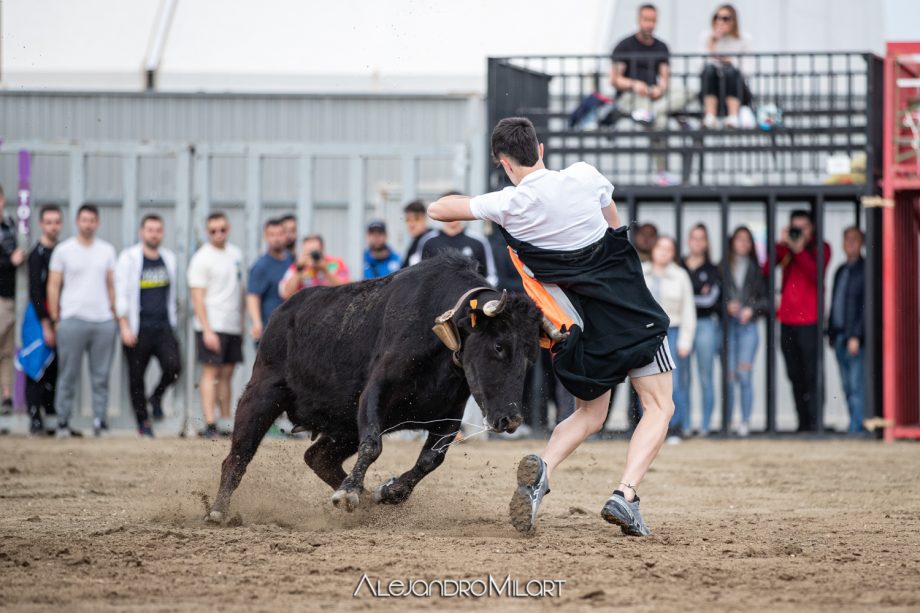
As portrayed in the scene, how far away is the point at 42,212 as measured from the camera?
1275 centimetres

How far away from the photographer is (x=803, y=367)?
12688 mm

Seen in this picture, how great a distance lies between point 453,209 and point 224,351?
283 inches

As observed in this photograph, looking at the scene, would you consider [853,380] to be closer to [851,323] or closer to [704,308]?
[851,323]

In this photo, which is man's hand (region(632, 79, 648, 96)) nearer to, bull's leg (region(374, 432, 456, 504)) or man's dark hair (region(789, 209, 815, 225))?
man's dark hair (region(789, 209, 815, 225))

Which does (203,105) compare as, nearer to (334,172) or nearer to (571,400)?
(334,172)


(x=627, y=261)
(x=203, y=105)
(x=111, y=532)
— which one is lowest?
(x=111, y=532)

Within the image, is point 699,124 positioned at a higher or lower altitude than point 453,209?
higher

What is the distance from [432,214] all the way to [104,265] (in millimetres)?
7468

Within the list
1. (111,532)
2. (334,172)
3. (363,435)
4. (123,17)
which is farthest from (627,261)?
(123,17)

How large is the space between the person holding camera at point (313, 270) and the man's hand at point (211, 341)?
90 cm

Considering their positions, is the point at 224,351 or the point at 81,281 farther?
the point at 224,351

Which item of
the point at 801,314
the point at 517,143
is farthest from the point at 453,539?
the point at 801,314

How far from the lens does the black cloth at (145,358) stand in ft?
41.3

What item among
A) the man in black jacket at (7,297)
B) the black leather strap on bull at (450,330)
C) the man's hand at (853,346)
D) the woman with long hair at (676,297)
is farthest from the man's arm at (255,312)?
the black leather strap on bull at (450,330)
